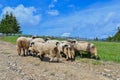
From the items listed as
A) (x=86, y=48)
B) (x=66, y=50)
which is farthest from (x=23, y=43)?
(x=86, y=48)

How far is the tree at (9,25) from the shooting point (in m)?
97.9

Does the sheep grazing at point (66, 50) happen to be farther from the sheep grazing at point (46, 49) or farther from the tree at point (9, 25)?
the tree at point (9, 25)

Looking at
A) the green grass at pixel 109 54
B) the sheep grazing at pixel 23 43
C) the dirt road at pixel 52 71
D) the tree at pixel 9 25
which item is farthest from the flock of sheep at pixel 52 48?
the tree at pixel 9 25

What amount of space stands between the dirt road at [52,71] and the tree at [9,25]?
72553 millimetres

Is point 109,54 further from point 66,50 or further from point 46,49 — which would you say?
point 46,49

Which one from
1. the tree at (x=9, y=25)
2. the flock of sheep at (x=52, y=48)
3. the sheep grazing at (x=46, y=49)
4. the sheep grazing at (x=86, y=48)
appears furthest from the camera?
the tree at (x=9, y=25)

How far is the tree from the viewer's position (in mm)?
97875

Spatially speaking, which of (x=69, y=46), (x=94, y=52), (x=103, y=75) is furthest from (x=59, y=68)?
(x=94, y=52)

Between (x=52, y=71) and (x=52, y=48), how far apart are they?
13.3 feet

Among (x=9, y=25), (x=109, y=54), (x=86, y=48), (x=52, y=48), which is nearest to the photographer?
(x=52, y=48)

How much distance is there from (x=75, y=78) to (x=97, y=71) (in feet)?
12.3

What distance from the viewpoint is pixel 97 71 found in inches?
881

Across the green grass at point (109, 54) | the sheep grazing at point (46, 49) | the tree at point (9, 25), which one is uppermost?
the tree at point (9, 25)

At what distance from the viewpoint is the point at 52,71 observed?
20.9 meters
